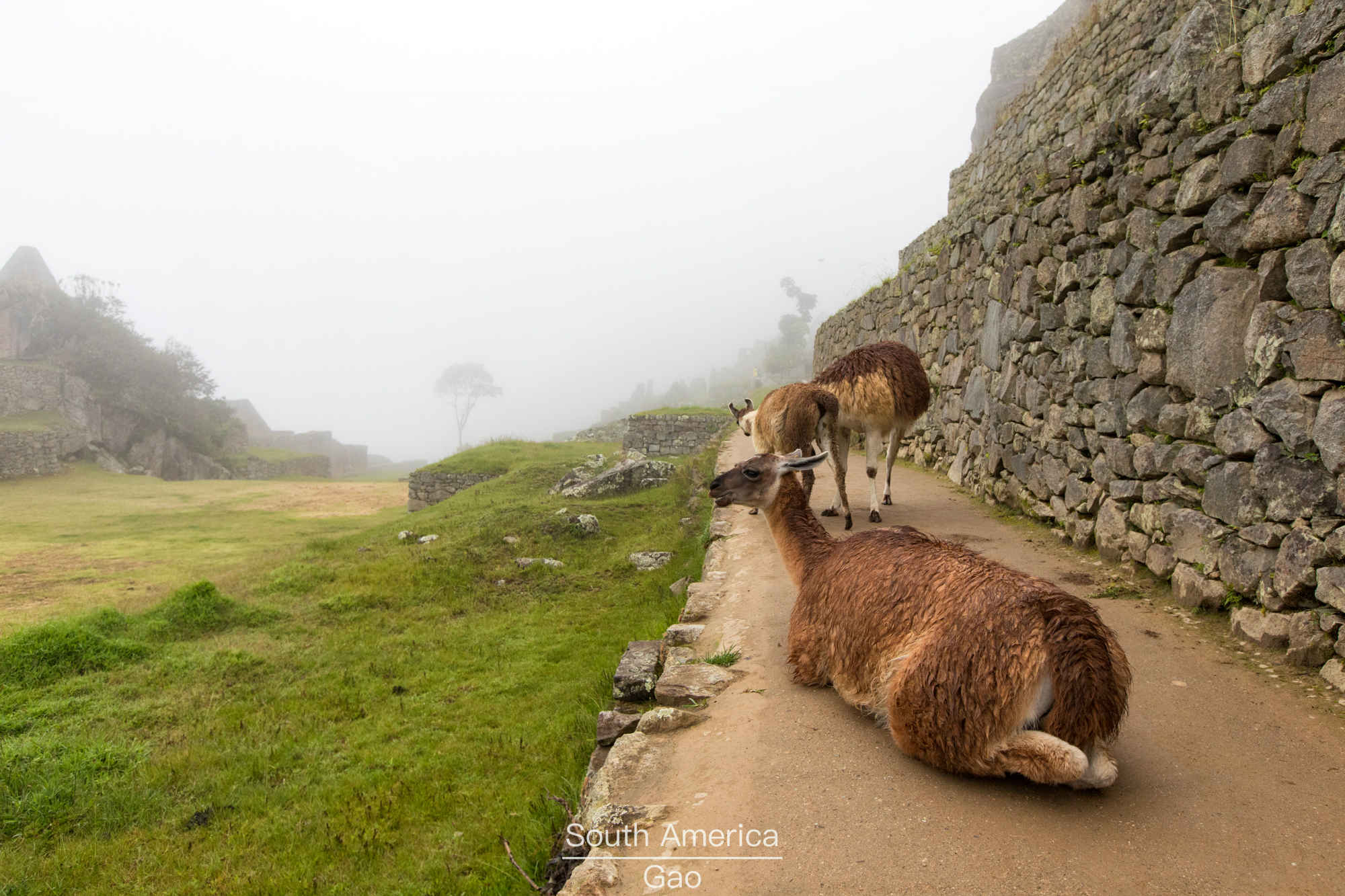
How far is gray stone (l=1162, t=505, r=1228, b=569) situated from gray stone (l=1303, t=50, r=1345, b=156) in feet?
6.38

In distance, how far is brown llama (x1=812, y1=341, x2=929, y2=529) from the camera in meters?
6.91

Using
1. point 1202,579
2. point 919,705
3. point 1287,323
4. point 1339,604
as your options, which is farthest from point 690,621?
point 1287,323

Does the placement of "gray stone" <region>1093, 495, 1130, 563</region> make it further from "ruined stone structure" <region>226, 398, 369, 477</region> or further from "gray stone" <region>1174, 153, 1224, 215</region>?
"ruined stone structure" <region>226, 398, 369, 477</region>

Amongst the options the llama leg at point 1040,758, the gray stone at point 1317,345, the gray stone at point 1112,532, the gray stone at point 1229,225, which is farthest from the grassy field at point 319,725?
the gray stone at point 1229,225

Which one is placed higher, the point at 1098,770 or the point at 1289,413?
the point at 1289,413

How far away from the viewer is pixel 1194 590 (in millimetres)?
3928

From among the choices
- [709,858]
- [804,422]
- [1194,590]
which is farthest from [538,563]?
[709,858]

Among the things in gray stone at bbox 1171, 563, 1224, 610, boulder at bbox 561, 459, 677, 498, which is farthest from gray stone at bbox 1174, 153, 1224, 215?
boulder at bbox 561, 459, 677, 498

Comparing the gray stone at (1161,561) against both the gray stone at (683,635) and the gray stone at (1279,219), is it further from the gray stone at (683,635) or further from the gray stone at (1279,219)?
the gray stone at (683,635)

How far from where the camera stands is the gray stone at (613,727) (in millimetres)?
3788

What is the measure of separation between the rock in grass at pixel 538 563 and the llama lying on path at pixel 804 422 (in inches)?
177

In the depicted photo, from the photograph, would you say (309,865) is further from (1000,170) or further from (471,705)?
(1000,170)

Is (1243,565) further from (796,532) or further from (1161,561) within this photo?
(796,532)

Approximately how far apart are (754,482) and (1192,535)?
261cm
